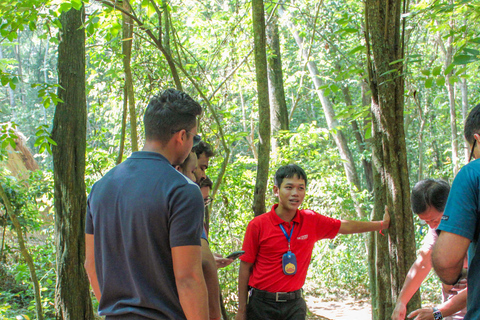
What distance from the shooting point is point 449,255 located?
156cm

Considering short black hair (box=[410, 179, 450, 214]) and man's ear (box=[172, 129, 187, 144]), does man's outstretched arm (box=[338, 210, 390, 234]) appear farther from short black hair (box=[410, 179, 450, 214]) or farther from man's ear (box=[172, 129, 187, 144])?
man's ear (box=[172, 129, 187, 144])

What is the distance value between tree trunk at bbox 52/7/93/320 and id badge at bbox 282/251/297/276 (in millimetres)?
1933

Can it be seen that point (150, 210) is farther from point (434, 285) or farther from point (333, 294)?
point (333, 294)

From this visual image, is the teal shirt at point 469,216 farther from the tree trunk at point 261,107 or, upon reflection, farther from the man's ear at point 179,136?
the tree trunk at point 261,107

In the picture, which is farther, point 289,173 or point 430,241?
point 289,173

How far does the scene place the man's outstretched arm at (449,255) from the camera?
153 cm

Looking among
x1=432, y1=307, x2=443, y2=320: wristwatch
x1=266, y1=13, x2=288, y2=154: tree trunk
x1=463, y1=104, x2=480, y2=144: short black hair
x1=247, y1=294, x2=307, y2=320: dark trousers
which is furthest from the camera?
x1=266, y1=13, x2=288, y2=154: tree trunk

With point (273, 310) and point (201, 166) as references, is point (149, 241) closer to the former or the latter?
point (201, 166)

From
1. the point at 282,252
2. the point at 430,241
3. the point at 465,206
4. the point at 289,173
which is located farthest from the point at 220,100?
the point at 465,206

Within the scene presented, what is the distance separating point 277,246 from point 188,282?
5.48 ft

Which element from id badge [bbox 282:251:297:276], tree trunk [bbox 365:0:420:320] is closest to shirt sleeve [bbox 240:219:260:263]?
id badge [bbox 282:251:297:276]

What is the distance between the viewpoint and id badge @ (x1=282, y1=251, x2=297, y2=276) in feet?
10.2

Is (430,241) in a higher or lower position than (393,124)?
lower

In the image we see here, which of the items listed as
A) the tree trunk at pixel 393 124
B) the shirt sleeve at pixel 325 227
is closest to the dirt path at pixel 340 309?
the shirt sleeve at pixel 325 227
